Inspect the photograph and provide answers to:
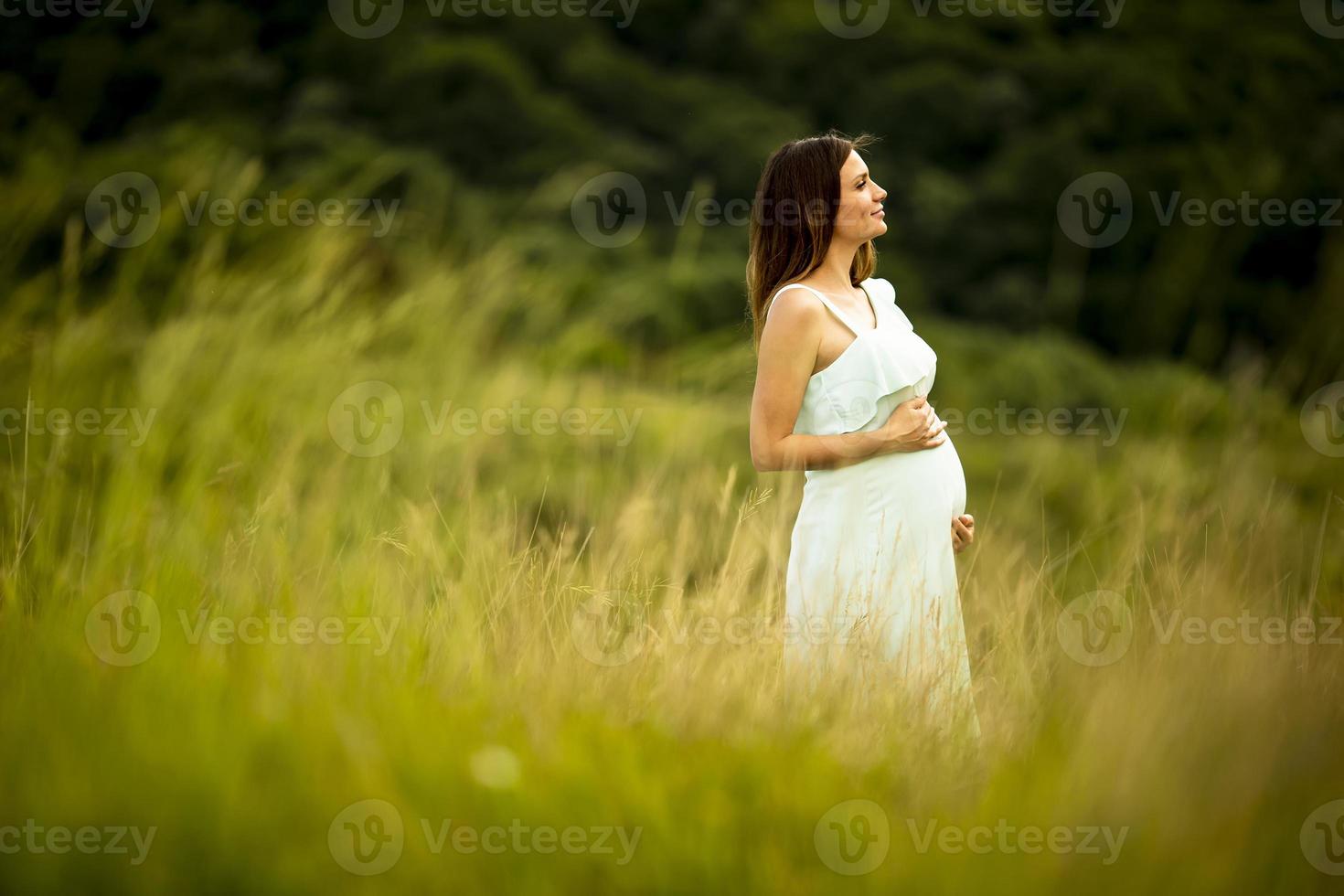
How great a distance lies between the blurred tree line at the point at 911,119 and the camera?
8.13 meters

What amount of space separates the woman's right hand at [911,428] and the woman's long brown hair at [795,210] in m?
0.37

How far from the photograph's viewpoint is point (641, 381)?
19.9 ft

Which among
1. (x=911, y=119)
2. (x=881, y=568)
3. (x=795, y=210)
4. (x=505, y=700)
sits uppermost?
(x=911, y=119)

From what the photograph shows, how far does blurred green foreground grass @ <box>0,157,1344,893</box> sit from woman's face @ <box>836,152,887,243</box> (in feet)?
2.27

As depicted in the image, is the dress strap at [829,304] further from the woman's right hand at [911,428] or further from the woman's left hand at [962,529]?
the woman's left hand at [962,529]

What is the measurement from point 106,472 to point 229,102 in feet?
17.1

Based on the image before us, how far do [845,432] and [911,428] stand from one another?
0.54 feet

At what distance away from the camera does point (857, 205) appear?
2713 millimetres

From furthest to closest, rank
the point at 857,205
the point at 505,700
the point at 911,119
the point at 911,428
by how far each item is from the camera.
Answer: the point at 911,119 → the point at 857,205 → the point at 911,428 → the point at 505,700

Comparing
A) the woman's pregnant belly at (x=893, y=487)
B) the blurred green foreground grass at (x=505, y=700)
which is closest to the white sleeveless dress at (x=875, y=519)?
the woman's pregnant belly at (x=893, y=487)

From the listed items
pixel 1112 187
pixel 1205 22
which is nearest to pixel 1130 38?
pixel 1205 22

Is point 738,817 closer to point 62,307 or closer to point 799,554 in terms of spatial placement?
point 799,554

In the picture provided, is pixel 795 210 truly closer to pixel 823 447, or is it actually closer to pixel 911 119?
pixel 823 447

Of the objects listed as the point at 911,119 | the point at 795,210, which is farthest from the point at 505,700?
the point at 911,119
